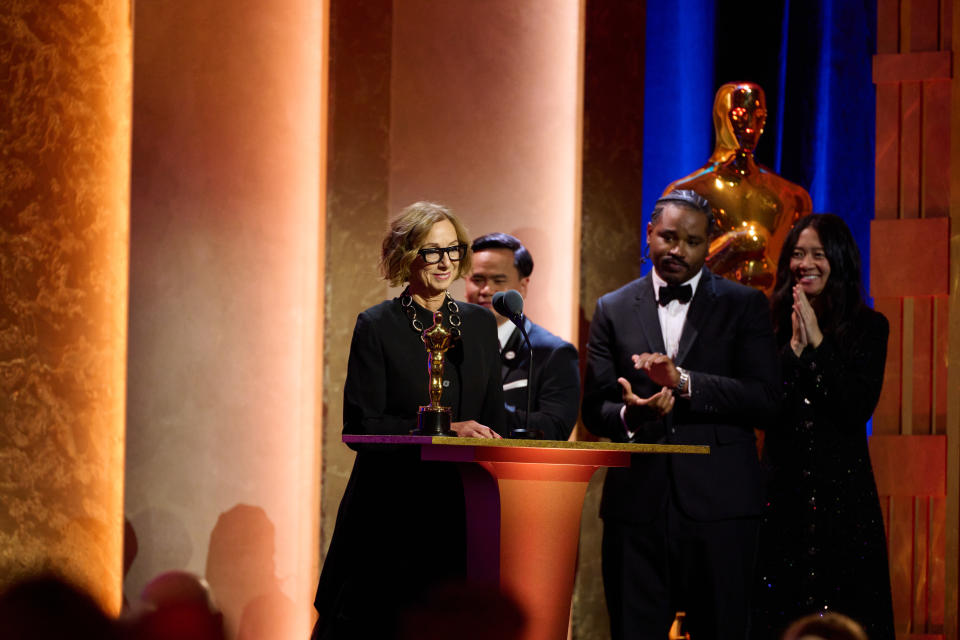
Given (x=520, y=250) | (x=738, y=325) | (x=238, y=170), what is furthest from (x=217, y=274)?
(x=738, y=325)

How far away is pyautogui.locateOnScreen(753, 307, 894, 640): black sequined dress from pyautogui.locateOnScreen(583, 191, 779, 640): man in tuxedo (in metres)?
0.19

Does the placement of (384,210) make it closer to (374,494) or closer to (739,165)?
(739,165)

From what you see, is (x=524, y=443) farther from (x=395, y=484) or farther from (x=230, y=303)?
(x=230, y=303)

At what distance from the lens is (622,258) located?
4410 mm

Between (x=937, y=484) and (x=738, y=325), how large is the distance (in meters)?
1.25

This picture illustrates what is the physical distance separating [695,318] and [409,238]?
3.13 feet

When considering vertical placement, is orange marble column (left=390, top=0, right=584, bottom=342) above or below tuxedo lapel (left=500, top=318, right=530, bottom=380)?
above

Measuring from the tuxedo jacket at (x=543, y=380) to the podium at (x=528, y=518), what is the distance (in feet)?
3.85

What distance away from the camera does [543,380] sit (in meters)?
3.70

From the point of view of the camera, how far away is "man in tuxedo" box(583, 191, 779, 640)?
3145 mm

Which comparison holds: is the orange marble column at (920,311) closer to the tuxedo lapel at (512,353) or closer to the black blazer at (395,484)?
the tuxedo lapel at (512,353)

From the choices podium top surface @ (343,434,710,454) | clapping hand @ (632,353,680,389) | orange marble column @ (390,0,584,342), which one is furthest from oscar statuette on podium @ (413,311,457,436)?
orange marble column @ (390,0,584,342)

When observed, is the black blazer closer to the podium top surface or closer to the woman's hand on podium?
the woman's hand on podium

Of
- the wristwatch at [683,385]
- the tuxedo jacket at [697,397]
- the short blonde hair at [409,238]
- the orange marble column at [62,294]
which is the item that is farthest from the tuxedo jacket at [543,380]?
the orange marble column at [62,294]
